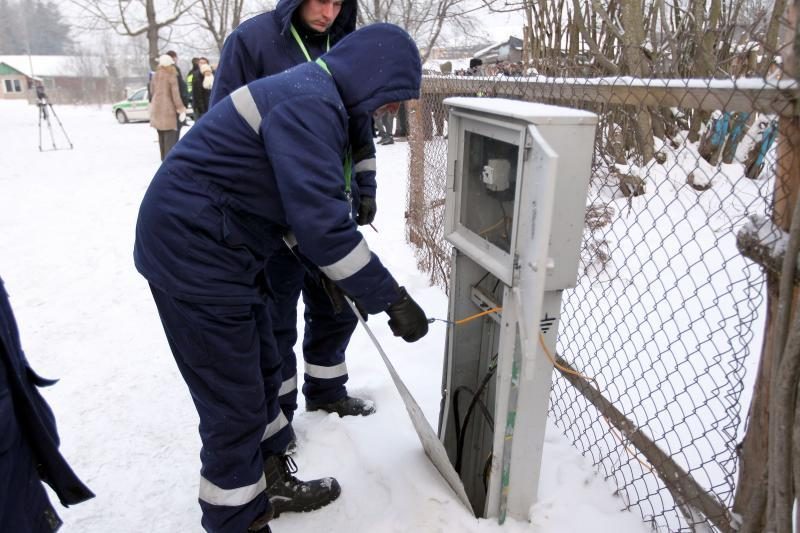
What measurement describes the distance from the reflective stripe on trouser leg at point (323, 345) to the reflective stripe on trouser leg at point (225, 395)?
2.19ft

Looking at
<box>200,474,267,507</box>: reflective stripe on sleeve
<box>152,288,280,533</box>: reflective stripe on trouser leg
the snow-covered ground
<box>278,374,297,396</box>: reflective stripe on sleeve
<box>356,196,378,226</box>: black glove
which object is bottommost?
the snow-covered ground

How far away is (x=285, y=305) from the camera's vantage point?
2531 mm

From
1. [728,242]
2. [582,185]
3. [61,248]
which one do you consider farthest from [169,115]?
[582,185]

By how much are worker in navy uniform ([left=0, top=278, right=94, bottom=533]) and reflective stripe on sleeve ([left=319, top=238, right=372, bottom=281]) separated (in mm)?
865

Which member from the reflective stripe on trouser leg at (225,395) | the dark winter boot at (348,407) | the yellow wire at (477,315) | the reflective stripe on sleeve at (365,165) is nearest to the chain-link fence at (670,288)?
the yellow wire at (477,315)

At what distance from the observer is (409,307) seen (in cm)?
204

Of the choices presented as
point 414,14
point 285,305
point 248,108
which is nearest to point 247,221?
point 248,108

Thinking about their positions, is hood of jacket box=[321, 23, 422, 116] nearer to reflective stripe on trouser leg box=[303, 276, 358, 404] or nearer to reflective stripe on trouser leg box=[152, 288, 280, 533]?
reflective stripe on trouser leg box=[152, 288, 280, 533]

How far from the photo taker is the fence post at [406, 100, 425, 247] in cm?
490

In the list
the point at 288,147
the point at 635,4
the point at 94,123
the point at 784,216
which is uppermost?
the point at 635,4

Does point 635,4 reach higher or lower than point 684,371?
higher

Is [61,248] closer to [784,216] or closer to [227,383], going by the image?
[227,383]

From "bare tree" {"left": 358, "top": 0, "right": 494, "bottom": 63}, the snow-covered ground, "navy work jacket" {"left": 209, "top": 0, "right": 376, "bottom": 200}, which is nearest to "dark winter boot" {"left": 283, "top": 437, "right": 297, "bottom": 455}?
the snow-covered ground

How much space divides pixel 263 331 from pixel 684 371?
242 centimetres
